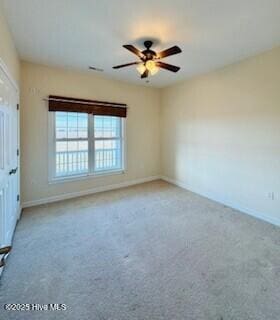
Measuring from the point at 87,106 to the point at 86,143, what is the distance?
822 mm

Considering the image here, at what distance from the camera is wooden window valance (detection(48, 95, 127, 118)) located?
382cm

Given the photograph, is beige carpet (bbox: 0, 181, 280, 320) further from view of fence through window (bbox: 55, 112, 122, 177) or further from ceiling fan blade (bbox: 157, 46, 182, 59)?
ceiling fan blade (bbox: 157, 46, 182, 59)

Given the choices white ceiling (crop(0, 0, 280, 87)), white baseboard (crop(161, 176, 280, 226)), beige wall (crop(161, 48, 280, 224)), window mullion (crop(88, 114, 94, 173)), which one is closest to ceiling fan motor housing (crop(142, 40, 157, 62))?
white ceiling (crop(0, 0, 280, 87))

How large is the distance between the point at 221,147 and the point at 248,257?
7.34 ft

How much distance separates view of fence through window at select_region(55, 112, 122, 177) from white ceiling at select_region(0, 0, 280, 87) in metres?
1.22

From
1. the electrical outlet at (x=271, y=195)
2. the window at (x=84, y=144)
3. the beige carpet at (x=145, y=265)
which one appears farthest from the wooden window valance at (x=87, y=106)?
the electrical outlet at (x=271, y=195)

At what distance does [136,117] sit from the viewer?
511 cm

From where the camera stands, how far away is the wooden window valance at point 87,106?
3.82m

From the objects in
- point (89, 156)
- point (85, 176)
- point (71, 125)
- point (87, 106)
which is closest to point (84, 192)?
point (85, 176)

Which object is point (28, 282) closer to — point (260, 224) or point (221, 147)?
point (260, 224)

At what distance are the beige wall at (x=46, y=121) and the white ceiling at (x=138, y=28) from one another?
0.47 metres

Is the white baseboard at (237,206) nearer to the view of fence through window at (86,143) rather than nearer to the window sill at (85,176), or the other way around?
the window sill at (85,176)

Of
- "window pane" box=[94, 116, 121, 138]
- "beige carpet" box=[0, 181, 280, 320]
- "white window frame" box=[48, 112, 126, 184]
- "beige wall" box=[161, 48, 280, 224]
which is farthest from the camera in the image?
"window pane" box=[94, 116, 121, 138]

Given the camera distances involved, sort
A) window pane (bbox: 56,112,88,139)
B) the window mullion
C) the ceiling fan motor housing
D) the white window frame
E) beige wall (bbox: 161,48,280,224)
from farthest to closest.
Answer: the window mullion < window pane (bbox: 56,112,88,139) < the white window frame < beige wall (bbox: 161,48,280,224) < the ceiling fan motor housing
